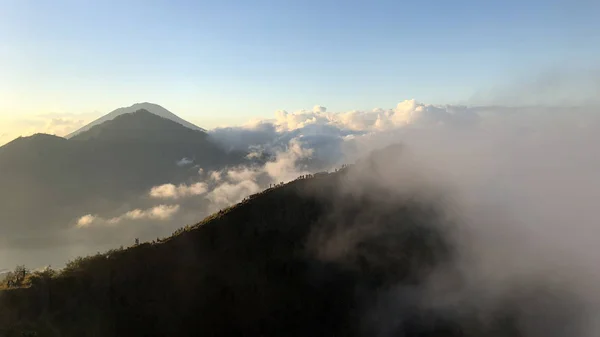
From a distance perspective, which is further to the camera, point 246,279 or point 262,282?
point 262,282

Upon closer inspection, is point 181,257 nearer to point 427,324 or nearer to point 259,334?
point 259,334

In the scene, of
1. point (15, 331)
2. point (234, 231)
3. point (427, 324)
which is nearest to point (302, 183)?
point (234, 231)

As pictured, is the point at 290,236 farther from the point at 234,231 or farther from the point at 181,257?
the point at 181,257

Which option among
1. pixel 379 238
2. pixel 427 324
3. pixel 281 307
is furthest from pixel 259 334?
pixel 427 324

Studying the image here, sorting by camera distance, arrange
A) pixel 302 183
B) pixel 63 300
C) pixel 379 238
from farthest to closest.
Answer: pixel 379 238 → pixel 302 183 → pixel 63 300

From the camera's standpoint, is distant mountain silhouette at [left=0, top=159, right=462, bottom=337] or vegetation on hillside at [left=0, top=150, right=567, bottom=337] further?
vegetation on hillside at [left=0, top=150, right=567, bottom=337]

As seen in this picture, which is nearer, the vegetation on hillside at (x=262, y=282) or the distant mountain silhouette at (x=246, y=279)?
the distant mountain silhouette at (x=246, y=279)

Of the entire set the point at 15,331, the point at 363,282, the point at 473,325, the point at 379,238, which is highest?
the point at 15,331

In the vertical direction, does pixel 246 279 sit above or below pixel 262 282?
above

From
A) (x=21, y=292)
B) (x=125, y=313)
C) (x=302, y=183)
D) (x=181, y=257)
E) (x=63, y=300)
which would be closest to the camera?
(x=21, y=292)

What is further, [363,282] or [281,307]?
[363,282]

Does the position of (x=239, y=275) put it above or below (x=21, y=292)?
below
